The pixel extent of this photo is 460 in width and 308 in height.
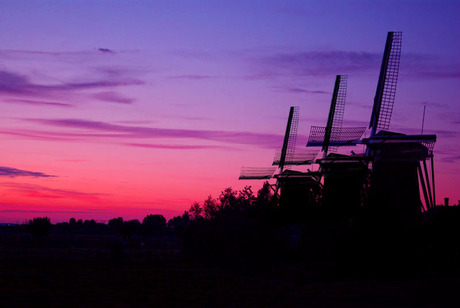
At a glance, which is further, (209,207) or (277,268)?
(209,207)

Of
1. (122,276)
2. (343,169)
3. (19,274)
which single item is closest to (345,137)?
Answer: (343,169)

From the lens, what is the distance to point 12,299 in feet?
84.3

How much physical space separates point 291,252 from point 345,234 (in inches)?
466

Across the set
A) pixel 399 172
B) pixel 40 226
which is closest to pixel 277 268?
pixel 399 172

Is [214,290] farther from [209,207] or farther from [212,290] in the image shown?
[209,207]

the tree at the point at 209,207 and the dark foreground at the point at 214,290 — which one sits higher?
the tree at the point at 209,207

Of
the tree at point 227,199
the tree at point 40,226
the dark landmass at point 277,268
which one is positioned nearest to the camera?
the dark landmass at point 277,268

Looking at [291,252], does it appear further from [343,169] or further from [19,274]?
[19,274]

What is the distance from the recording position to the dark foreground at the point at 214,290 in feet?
78.5

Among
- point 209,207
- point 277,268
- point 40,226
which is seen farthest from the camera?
point 40,226

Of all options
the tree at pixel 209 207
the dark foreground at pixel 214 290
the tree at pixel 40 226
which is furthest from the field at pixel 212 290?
the tree at pixel 40 226

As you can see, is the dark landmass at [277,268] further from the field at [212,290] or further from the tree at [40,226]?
the tree at [40,226]

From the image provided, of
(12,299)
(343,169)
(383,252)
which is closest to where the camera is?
(12,299)

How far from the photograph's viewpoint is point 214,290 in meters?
30.0
